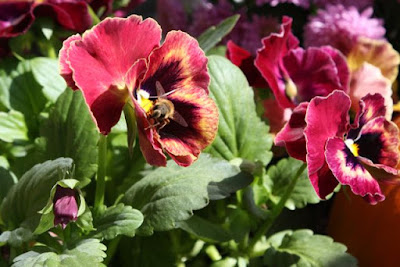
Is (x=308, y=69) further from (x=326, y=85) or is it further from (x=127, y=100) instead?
(x=127, y=100)

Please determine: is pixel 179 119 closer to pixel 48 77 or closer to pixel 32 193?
pixel 32 193

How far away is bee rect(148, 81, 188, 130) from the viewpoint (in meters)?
0.53

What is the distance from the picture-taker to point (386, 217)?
2.51 feet

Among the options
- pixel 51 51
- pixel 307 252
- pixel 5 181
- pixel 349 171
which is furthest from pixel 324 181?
pixel 51 51

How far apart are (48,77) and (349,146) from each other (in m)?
0.37

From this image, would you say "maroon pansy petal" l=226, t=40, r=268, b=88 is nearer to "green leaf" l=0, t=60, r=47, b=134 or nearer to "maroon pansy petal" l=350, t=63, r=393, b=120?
"maroon pansy petal" l=350, t=63, r=393, b=120

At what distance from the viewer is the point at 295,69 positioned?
2.49 feet

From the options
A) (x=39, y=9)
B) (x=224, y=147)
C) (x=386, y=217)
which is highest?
(x=39, y=9)

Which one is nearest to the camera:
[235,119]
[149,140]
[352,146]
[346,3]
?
[149,140]

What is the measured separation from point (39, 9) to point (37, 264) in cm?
37

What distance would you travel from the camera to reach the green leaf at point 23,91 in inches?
31.0

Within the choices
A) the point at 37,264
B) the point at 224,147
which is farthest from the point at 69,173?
the point at 224,147

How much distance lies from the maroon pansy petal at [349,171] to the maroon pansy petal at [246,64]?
21 centimetres

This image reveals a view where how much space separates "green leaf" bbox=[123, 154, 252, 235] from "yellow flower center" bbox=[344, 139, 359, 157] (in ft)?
0.35
